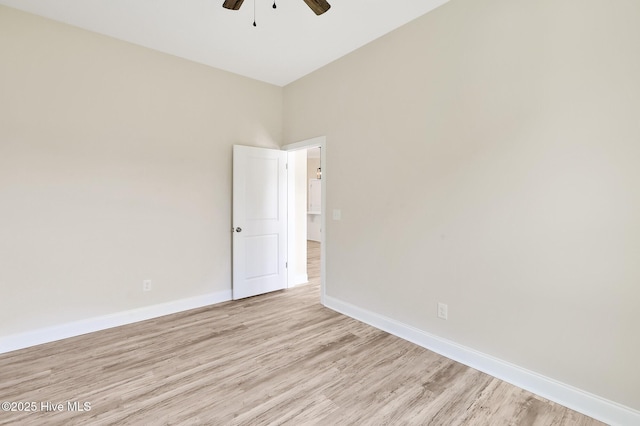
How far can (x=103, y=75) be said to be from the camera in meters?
2.89

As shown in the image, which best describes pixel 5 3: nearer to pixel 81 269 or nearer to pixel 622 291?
pixel 81 269

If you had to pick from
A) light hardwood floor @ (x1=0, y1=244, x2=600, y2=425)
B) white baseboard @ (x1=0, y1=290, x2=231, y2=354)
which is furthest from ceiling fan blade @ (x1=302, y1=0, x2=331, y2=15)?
white baseboard @ (x1=0, y1=290, x2=231, y2=354)

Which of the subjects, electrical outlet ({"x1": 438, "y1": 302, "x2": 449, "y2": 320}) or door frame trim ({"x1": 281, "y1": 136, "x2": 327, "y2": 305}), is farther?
door frame trim ({"x1": 281, "y1": 136, "x2": 327, "y2": 305})

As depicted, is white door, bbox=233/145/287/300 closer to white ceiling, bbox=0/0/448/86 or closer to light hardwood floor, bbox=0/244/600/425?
light hardwood floor, bbox=0/244/600/425

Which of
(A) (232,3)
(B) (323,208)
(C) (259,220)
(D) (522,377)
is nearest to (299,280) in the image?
(C) (259,220)

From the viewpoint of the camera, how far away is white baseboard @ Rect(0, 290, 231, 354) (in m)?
2.53

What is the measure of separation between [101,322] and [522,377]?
12.2 ft

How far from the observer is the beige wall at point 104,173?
8.29ft

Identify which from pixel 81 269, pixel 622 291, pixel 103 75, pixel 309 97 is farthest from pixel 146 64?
pixel 622 291

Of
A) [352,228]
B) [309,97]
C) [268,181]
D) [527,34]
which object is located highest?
[309,97]

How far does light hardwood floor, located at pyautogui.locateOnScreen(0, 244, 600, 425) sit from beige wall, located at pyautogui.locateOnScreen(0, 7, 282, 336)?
534mm

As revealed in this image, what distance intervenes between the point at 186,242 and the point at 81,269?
3.23 feet

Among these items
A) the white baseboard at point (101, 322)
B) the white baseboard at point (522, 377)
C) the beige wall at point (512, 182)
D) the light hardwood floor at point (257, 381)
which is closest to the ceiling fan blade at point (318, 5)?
the beige wall at point (512, 182)

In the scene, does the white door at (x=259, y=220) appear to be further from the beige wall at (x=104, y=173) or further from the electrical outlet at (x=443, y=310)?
the electrical outlet at (x=443, y=310)
